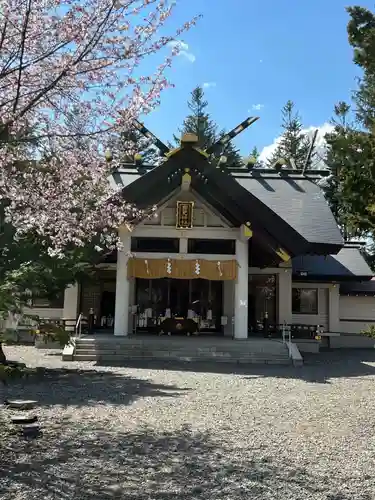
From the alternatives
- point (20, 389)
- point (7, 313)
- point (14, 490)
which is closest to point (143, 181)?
point (20, 389)

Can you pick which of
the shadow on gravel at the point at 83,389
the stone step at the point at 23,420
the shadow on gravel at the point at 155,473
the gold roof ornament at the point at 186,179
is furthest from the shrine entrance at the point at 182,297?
the shadow on gravel at the point at 155,473

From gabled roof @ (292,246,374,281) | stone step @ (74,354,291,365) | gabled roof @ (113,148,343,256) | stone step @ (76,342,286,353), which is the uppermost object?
gabled roof @ (113,148,343,256)

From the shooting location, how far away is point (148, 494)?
13.3 ft

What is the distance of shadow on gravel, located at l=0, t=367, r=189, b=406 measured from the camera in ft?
26.0

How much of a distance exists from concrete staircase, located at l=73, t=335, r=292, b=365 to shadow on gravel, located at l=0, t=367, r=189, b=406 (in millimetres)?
2356

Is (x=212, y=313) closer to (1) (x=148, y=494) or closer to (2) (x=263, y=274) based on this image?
(2) (x=263, y=274)

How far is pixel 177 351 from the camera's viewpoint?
43.9 feet

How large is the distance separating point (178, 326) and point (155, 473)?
12325 millimetres

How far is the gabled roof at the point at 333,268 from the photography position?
61.1 ft

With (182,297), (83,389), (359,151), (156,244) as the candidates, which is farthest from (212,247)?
(359,151)

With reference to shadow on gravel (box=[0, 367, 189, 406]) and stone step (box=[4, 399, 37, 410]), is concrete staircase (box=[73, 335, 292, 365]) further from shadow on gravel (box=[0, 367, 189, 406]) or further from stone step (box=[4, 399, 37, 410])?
stone step (box=[4, 399, 37, 410])

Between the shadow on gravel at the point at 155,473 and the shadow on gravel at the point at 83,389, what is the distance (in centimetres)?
225

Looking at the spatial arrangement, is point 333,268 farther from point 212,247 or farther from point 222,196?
point 222,196

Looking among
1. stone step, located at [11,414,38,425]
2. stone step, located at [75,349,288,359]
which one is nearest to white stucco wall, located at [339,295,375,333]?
stone step, located at [75,349,288,359]
